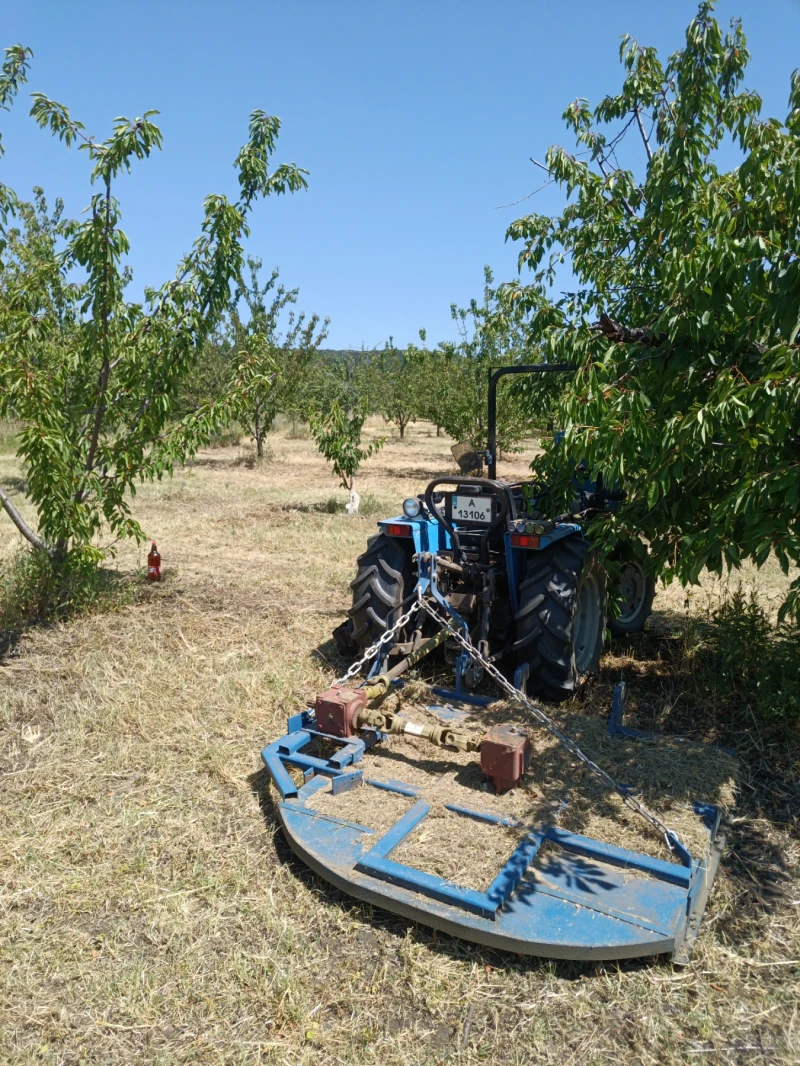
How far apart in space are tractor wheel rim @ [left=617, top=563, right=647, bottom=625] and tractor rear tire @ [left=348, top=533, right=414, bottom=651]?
2092mm

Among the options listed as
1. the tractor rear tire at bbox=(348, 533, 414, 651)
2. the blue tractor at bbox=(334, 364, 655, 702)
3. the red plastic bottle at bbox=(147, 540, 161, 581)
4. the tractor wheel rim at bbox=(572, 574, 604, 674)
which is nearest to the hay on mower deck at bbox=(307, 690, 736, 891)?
the blue tractor at bbox=(334, 364, 655, 702)

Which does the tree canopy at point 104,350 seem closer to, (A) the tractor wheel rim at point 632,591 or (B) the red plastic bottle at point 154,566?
(B) the red plastic bottle at point 154,566

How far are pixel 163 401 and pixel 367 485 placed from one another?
10.9 meters

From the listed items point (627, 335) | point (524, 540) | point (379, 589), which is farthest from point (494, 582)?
point (627, 335)

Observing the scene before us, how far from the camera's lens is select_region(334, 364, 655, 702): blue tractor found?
177 inches

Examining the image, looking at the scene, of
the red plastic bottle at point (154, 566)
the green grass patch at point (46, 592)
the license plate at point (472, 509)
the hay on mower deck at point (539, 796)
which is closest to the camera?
the hay on mower deck at point (539, 796)

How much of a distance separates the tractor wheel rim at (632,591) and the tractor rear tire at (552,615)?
1.58 meters

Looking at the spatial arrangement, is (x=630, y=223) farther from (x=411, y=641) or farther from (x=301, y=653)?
(x=301, y=653)

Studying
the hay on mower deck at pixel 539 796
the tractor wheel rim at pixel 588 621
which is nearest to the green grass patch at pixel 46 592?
the hay on mower deck at pixel 539 796

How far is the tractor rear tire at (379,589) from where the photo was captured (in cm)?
476

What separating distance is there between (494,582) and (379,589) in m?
0.71

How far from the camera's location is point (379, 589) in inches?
189

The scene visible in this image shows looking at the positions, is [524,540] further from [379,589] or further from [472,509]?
[379,589]

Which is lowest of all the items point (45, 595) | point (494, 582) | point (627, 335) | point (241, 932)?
point (241, 932)
